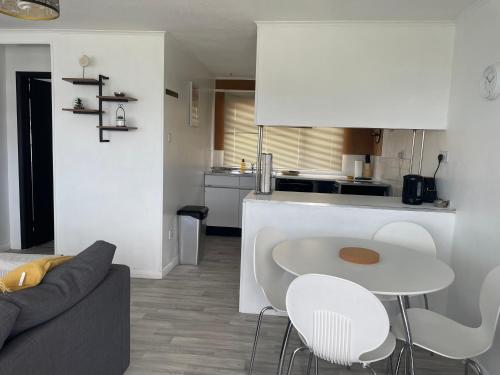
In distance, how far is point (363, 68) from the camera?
127 inches

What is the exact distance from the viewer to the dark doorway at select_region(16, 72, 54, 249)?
4457 millimetres

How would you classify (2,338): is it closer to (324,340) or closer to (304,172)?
(324,340)

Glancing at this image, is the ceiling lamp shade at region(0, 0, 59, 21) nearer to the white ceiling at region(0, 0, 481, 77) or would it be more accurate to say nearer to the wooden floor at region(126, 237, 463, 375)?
the white ceiling at region(0, 0, 481, 77)

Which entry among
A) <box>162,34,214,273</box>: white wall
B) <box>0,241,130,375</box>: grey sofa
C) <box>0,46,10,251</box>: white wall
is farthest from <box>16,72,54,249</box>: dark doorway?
<box>0,241,130,375</box>: grey sofa

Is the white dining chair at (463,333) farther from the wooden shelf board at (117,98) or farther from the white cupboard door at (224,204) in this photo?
the white cupboard door at (224,204)

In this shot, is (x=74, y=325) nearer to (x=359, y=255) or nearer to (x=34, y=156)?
(x=359, y=255)

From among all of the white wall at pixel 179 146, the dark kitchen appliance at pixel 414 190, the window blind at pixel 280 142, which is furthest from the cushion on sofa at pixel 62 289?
the window blind at pixel 280 142

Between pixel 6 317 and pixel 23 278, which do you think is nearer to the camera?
pixel 6 317

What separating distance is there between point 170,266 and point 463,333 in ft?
9.57

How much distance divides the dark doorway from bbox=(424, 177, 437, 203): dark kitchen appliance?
162 inches

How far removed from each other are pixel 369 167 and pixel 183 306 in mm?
3606

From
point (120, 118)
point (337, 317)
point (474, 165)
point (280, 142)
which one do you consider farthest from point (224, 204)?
point (337, 317)

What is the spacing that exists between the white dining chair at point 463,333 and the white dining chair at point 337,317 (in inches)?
15.4

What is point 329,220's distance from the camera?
3.06 m
